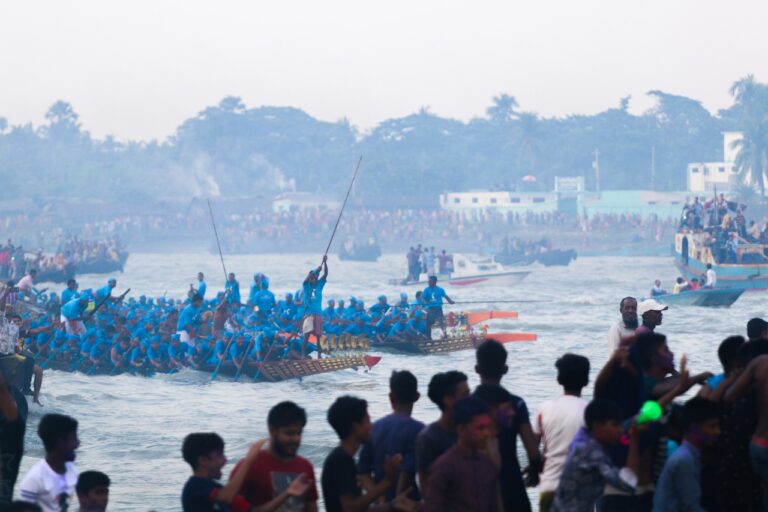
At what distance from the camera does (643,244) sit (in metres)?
90.6

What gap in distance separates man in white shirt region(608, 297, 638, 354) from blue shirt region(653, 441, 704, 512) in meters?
2.71

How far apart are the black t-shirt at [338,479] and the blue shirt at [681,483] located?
156 centimetres

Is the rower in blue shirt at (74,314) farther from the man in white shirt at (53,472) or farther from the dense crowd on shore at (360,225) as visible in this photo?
the dense crowd on shore at (360,225)

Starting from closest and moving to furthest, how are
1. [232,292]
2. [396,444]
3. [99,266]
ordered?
1. [396,444]
2. [232,292]
3. [99,266]

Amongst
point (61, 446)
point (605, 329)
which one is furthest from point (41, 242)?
point (61, 446)

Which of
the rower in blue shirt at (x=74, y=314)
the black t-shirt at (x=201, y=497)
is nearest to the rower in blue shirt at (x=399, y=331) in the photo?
the rower in blue shirt at (x=74, y=314)

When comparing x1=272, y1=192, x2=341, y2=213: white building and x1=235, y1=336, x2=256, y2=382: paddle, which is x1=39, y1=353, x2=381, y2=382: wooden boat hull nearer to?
x1=235, y1=336, x2=256, y2=382: paddle

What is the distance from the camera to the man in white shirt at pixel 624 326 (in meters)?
10.1

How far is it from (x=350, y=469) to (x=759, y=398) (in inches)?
90.0

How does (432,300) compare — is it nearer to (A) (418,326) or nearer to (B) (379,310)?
(A) (418,326)

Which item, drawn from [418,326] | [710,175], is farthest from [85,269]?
[710,175]

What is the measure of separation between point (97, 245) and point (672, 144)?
63.8m

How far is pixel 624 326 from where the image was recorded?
10453 mm

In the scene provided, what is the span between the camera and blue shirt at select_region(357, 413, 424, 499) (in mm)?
7242
